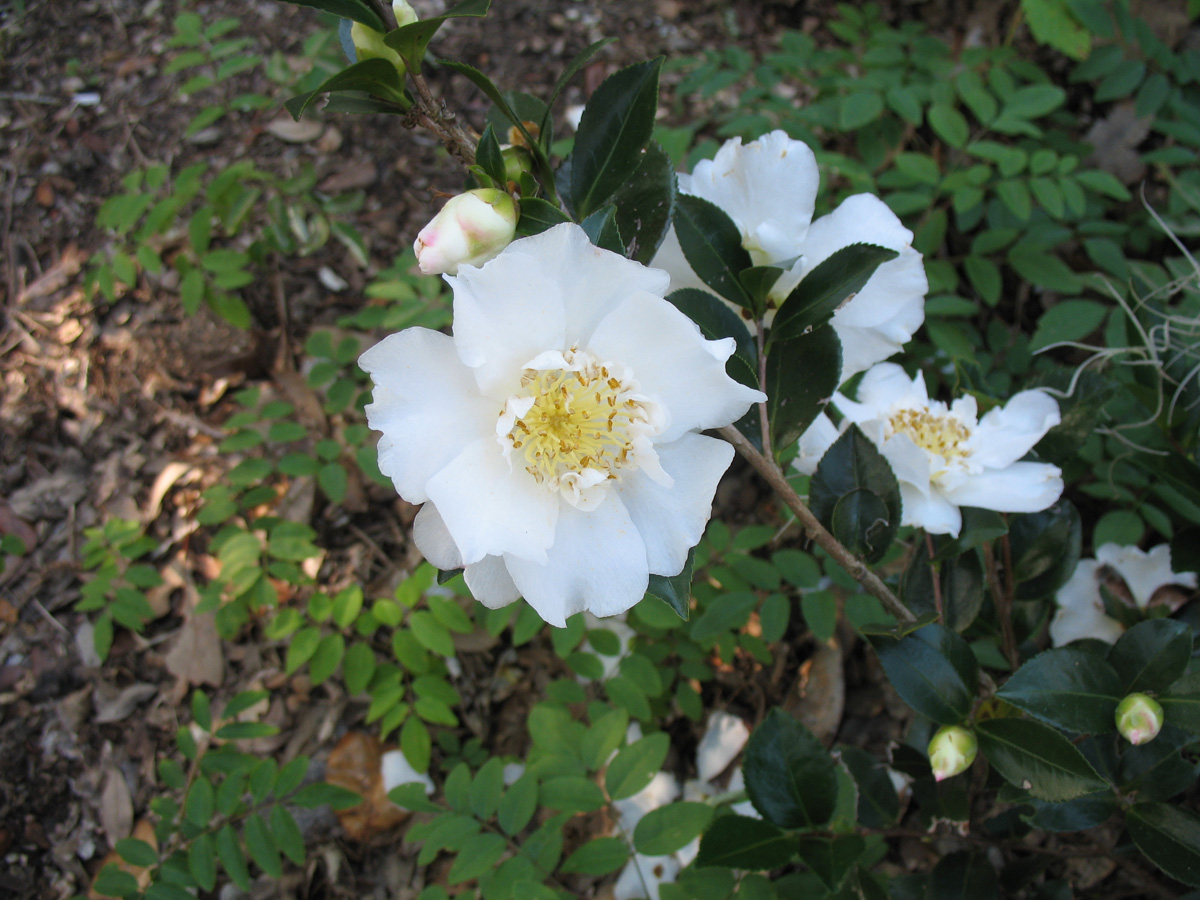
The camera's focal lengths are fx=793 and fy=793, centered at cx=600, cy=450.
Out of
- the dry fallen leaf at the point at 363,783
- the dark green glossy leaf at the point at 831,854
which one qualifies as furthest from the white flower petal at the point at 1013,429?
the dry fallen leaf at the point at 363,783

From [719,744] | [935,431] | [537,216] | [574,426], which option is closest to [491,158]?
[537,216]

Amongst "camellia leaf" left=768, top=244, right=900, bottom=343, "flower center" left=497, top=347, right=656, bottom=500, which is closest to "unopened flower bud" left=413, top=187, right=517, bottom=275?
"flower center" left=497, top=347, right=656, bottom=500

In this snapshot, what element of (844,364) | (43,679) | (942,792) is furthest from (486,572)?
(43,679)

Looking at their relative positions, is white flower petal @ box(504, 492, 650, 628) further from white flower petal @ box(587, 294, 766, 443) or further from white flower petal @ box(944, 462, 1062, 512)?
white flower petal @ box(944, 462, 1062, 512)

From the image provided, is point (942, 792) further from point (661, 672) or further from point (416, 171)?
point (416, 171)

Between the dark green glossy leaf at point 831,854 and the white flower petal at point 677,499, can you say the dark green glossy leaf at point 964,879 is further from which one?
the white flower petal at point 677,499

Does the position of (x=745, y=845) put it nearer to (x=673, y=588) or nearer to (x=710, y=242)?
(x=673, y=588)

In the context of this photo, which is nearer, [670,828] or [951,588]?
[951,588]
